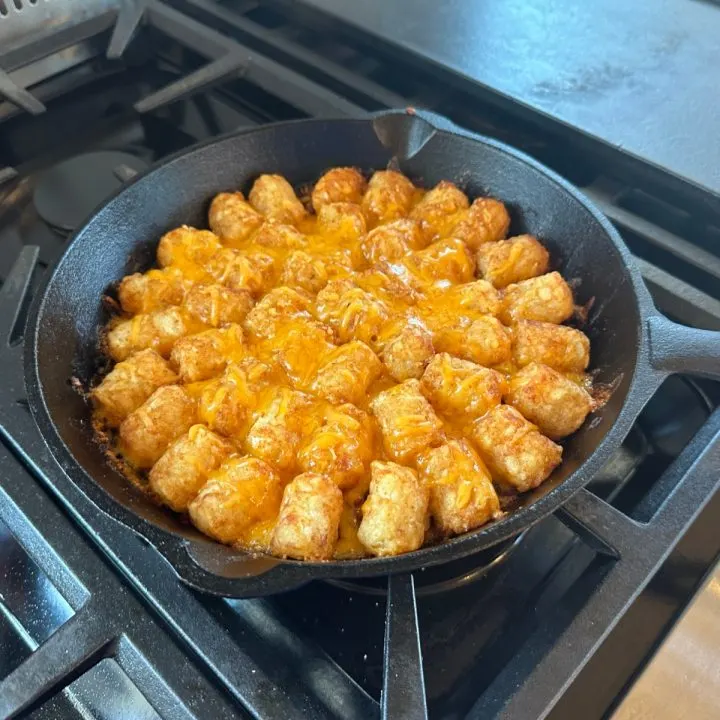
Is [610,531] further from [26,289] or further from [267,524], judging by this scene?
[26,289]

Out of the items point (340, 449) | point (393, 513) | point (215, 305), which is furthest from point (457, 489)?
point (215, 305)

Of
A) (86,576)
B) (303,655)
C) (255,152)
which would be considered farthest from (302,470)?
(255,152)

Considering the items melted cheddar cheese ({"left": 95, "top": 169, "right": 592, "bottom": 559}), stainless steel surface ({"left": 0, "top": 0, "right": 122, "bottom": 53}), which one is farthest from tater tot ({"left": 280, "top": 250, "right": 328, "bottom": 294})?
stainless steel surface ({"left": 0, "top": 0, "right": 122, "bottom": 53})

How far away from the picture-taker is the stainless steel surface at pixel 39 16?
2.28 m

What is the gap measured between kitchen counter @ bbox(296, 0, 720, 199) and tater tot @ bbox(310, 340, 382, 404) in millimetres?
1047

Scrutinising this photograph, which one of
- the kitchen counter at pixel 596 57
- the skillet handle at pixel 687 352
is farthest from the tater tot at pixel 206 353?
the kitchen counter at pixel 596 57

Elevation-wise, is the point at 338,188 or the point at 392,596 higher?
the point at 338,188

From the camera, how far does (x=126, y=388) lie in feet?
4.76

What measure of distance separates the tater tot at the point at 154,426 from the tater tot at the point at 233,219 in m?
0.54

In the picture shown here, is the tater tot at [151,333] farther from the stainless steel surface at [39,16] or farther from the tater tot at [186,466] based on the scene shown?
the stainless steel surface at [39,16]

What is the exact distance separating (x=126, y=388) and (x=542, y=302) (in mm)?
956

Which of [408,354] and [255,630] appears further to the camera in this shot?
[408,354]

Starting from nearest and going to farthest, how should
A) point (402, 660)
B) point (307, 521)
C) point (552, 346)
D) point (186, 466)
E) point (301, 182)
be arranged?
1. point (402, 660)
2. point (307, 521)
3. point (186, 466)
4. point (552, 346)
5. point (301, 182)

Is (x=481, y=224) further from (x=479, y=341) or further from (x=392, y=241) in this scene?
(x=479, y=341)
